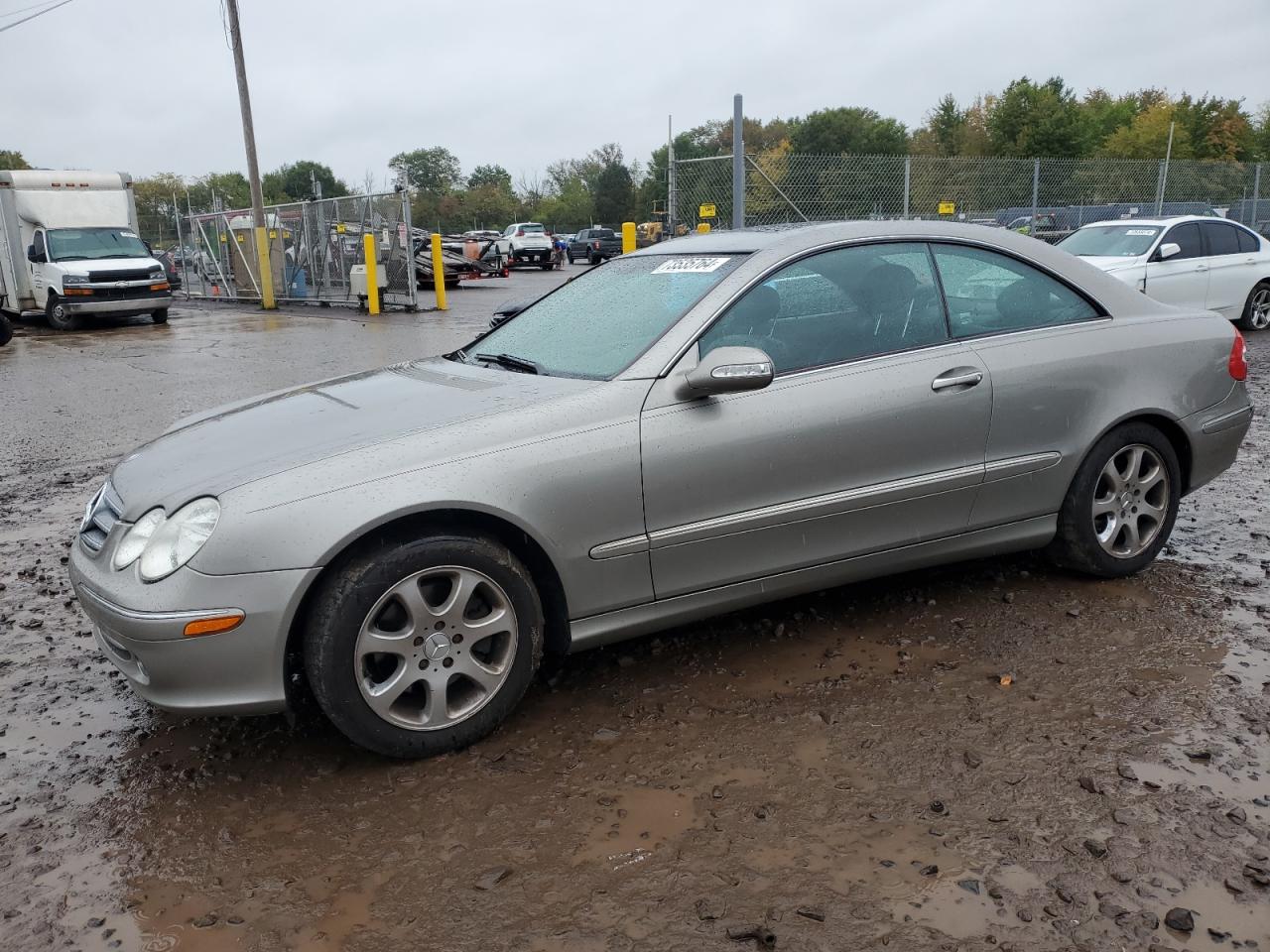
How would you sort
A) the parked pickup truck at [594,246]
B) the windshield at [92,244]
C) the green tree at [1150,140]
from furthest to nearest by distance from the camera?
the green tree at [1150,140]
the parked pickup truck at [594,246]
the windshield at [92,244]

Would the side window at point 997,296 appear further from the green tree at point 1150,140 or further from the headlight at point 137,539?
the green tree at point 1150,140

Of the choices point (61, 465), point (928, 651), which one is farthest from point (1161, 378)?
point (61, 465)

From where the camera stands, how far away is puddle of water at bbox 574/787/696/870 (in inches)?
101

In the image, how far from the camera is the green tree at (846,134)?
8794 centimetres

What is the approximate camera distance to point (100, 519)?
3.20 meters

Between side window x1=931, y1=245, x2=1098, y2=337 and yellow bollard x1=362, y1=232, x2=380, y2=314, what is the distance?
17.9m

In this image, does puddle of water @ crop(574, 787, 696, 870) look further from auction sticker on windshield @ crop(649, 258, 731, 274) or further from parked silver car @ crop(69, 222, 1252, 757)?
auction sticker on windshield @ crop(649, 258, 731, 274)

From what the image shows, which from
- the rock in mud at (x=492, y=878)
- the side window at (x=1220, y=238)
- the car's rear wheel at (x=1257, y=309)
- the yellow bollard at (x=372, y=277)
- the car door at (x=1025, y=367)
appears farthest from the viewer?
the yellow bollard at (x=372, y=277)

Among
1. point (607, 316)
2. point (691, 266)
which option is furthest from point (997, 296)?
point (607, 316)

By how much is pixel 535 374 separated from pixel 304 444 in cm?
85

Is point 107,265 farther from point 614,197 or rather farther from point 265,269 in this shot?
point 614,197

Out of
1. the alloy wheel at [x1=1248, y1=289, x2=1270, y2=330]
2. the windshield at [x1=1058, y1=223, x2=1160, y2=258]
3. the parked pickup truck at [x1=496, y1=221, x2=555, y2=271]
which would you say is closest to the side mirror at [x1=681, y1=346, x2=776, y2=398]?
the windshield at [x1=1058, y1=223, x2=1160, y2=258]

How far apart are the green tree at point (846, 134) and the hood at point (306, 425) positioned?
87317 mm

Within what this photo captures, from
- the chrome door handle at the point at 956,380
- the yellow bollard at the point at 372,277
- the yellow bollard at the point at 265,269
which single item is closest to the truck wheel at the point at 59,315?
the yellow bollard at the point at 265,269
